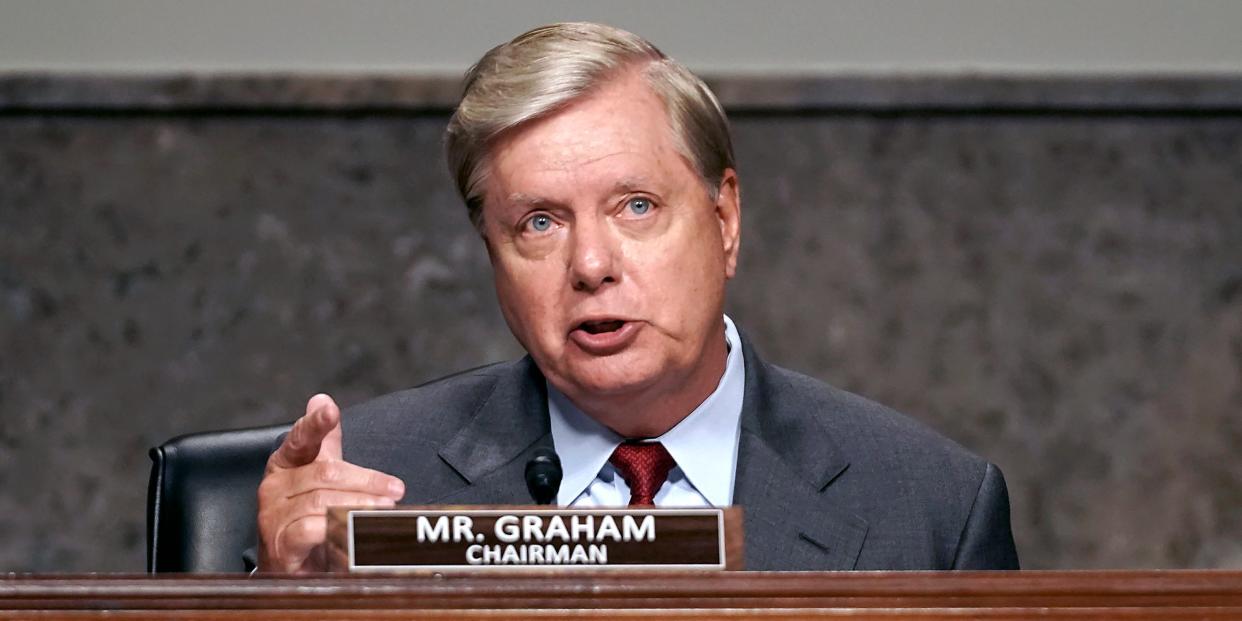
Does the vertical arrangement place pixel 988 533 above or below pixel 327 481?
below

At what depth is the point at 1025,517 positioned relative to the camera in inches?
111

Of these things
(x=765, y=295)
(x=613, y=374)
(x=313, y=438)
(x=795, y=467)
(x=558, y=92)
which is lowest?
(x=765, y=295)

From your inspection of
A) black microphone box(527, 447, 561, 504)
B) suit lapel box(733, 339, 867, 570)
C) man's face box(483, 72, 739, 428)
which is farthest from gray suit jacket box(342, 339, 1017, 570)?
black microphone box(527, 447, 561, 504)

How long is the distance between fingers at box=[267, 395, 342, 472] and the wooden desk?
0.26 metres

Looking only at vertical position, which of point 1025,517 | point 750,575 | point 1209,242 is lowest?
point 1025,517

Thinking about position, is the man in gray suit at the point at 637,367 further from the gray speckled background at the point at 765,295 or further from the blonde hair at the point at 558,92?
the gray speckled background at the point at 765,295

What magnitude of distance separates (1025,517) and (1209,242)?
58 centimetres

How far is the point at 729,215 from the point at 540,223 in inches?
10.0

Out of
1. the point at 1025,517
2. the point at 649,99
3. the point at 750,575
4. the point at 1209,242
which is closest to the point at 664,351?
the point at 649,99

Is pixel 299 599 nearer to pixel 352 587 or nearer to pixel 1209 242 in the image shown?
pixel 352 587

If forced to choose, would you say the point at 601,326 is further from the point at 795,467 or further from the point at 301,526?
the point at 301,526

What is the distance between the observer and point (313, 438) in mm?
1390

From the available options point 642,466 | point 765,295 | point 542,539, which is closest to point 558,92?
point 642,466

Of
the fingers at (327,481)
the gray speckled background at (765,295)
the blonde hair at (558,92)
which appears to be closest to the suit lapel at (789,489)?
the blonde hair at (558,92)
